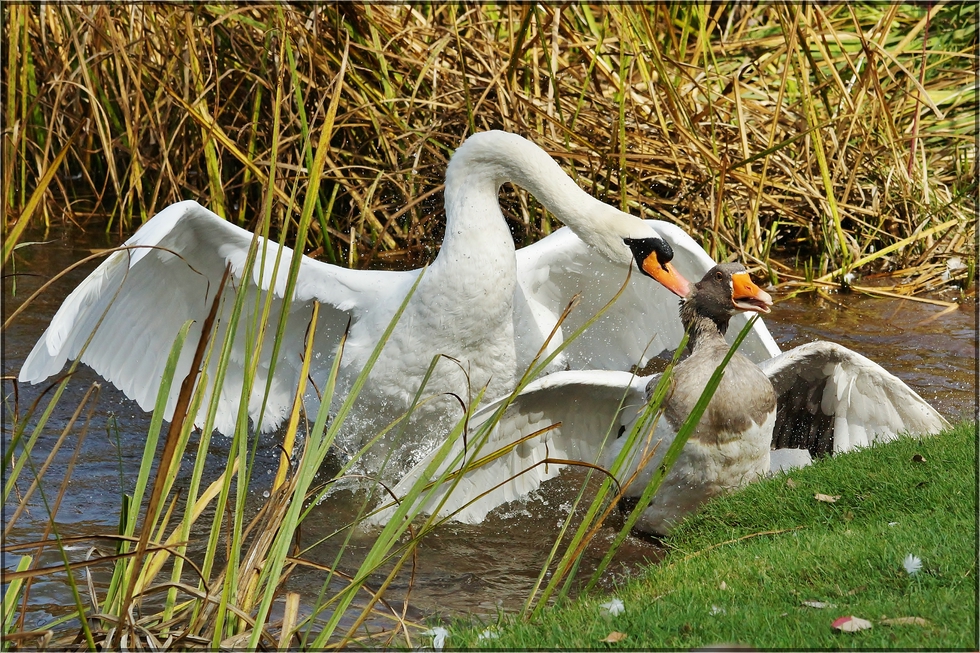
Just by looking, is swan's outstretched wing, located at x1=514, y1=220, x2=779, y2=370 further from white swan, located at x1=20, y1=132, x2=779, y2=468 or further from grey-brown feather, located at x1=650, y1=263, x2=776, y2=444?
grey-brown feather, located at x1=650, y1=263, x2=776, y2=444

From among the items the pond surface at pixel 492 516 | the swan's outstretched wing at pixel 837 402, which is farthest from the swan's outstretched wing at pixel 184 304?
the swan's outstretched wing at pixel 837 402

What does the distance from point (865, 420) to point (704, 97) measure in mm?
3542

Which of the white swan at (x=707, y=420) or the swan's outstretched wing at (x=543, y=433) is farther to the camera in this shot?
the swan's outstretched wing at (x=543, y=433)

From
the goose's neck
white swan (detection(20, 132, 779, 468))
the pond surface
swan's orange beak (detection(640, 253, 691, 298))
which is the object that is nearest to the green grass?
the pond surface

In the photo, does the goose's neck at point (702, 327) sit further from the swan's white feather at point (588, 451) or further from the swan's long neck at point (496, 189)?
the swan's long neck at point (496, 189)

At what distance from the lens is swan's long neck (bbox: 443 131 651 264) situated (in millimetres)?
3943

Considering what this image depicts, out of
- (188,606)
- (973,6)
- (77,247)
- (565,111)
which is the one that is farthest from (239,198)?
(973,6)

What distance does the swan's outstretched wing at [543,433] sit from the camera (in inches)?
155

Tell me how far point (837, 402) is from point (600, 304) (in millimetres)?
1213

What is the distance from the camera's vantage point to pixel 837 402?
4.28 m

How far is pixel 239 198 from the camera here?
754 cm

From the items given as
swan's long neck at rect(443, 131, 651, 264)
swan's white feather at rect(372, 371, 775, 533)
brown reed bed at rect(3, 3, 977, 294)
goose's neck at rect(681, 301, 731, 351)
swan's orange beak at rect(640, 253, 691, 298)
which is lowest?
swan's white feather at rect(372, 371, 775, 533)

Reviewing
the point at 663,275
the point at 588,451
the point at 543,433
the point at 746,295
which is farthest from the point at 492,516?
the point at 746,295

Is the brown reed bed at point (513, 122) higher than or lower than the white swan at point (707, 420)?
higher
